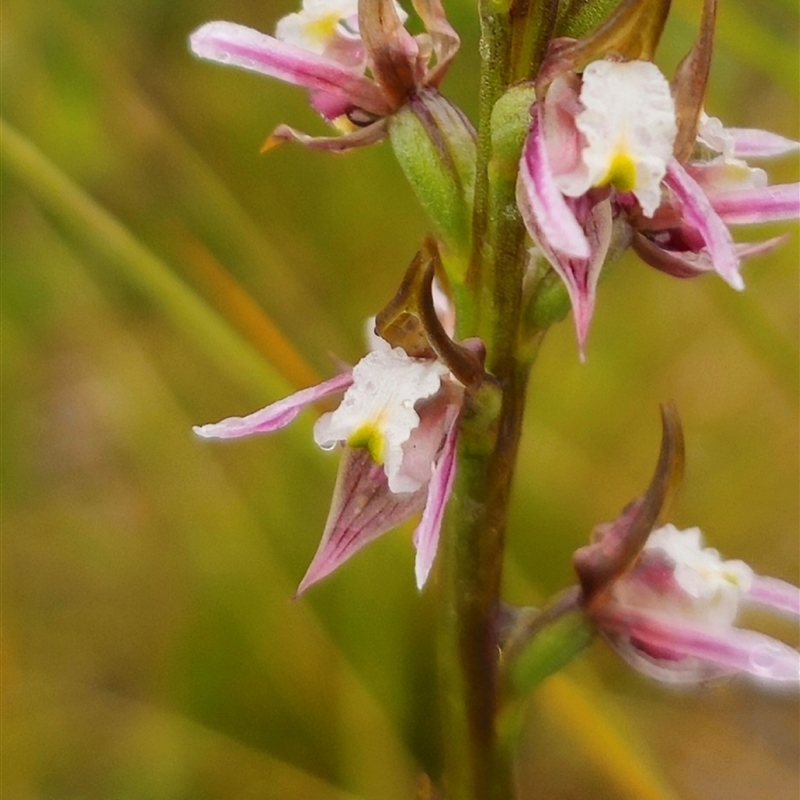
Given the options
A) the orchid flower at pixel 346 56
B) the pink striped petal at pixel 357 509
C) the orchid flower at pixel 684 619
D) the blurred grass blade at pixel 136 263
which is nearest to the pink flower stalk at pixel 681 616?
the orchid flower at pixel 684 619

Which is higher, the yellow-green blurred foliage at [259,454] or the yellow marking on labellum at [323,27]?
the yellow marking on labellum at [323,27]

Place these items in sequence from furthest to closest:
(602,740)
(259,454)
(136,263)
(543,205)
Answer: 1. (259,454)
2. (602,740)
3. (136,263)
4. (543,205)

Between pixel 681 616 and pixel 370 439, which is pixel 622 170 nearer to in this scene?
pixel 370 439

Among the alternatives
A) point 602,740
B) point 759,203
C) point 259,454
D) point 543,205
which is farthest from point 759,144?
point 259,454

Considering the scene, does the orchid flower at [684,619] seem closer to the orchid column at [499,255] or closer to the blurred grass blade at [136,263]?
the orchid column at [499,255]

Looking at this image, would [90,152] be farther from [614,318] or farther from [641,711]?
[641,711]

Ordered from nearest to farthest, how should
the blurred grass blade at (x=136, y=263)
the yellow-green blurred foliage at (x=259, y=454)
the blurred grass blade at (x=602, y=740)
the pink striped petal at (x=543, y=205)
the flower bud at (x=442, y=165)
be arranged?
1. the pink striped petal at (x=543, y=205)
2. the flower bud at (x=442, y=165)
3. the blurred grass blade at (x=136, y=263)
4. the blurred grass blade at (x=602, y=740)
5. the yellow-green blurred foliage at (x=259, y=454)
